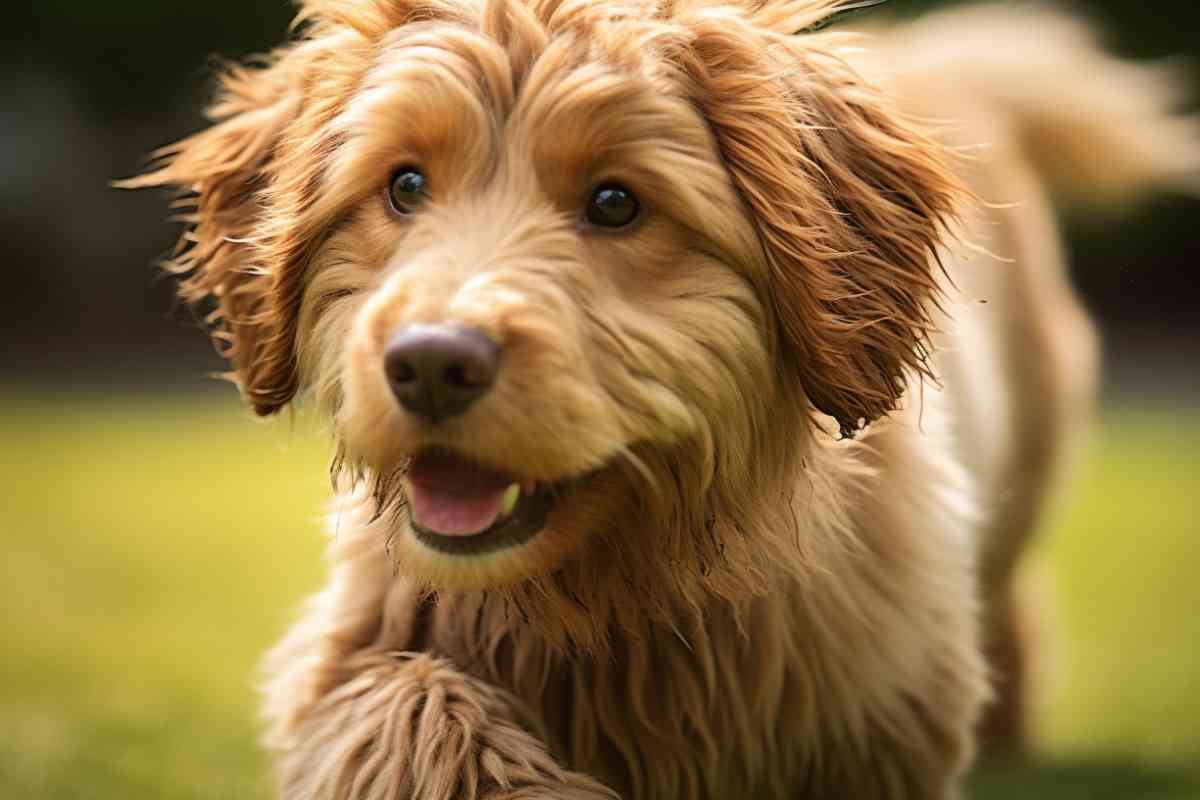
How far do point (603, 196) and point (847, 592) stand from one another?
3.21ft

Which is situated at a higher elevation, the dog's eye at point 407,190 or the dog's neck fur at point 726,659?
the dog's eye at point 407,190

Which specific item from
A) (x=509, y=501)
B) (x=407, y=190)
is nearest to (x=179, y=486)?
(x=407, y=190)

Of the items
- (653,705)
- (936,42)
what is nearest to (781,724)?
(653,705)

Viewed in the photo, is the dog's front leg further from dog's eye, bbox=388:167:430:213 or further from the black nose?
dog's eye, bbox=388:167:430:213

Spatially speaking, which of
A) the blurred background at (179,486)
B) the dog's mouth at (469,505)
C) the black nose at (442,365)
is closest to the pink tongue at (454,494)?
the dog's mouth at (469,505)

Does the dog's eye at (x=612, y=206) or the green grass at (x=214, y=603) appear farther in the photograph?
the green grass at (x=214, y=603)

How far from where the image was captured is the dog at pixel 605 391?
267 cm

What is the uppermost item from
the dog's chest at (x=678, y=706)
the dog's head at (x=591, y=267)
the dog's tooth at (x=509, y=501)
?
the dog's head at (x=591, y=267)

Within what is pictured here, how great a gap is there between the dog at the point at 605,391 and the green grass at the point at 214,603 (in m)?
0.60

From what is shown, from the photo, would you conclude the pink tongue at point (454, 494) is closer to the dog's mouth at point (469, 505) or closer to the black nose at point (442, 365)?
the dog's mouth at point (469, 505)

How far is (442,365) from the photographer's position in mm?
2449

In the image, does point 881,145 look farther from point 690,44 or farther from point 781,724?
point 781,724

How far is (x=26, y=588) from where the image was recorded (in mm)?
7195

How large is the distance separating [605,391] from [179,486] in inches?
301
